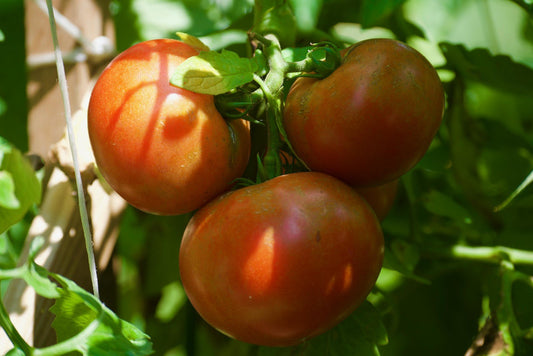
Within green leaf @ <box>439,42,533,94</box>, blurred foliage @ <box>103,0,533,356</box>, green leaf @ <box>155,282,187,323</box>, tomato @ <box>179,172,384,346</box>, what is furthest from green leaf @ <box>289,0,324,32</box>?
green leaf @ <box>155,282,187,323</box>

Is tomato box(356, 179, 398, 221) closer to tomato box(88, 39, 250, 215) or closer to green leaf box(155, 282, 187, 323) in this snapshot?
tomato box(88, 39, 250, 215)

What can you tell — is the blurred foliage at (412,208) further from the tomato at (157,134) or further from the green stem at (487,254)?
the tomato at (157,134)


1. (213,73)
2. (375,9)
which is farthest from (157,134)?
(375,9)

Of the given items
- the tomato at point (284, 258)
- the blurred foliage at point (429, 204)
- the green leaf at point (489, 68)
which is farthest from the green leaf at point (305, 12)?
the tomato at point (284, 258)

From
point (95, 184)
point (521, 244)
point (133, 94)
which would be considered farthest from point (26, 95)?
point (521, 244)

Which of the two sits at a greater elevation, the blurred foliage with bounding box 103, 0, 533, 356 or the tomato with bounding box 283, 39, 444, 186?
the tomato with bounding box 283, 39, 444, 186

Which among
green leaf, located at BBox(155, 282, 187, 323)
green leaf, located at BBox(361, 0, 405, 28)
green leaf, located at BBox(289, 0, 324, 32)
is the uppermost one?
green leaf, located at BBox(361, 0, 405, 28)

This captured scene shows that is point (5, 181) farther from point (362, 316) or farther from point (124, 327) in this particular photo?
point (362, 316)
